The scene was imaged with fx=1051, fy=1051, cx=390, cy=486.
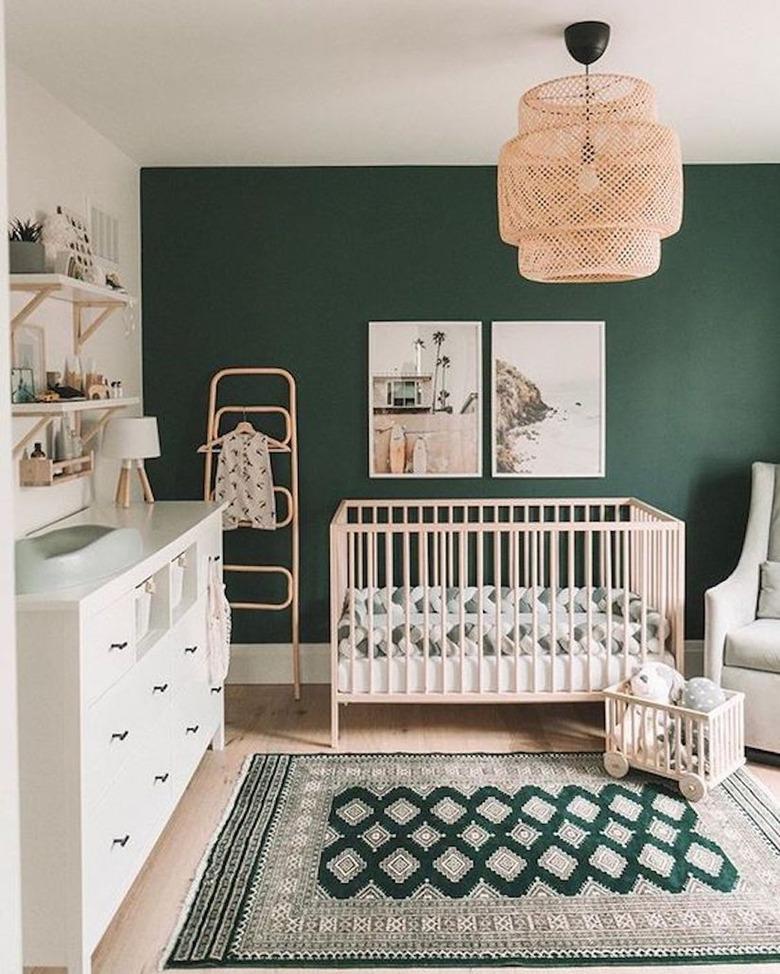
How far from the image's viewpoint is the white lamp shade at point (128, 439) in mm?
4094

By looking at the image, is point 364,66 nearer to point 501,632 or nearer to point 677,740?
point 501,632

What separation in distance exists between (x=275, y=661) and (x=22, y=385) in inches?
95.8

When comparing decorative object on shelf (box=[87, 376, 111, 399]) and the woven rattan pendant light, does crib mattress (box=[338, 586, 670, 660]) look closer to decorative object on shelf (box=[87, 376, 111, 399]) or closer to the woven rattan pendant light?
decorative object on shelf (box=[87, 376, 111, 399])

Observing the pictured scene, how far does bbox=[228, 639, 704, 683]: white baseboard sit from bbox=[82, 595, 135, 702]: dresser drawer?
7.82ft

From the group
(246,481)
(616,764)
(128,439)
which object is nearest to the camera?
(616,764)

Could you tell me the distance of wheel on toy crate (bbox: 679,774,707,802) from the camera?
368cm

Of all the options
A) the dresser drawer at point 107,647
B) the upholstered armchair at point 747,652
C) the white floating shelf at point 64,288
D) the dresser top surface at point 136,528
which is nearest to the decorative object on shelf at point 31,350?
the white floating shelf at point 64,288

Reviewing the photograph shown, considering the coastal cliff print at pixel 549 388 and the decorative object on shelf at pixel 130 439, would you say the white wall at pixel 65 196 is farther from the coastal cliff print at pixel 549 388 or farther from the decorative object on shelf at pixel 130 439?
the coastal cliff print at pixel 549 388

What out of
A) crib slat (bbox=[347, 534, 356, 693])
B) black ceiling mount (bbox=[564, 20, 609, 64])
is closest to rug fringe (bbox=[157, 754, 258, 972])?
crib slat (bbox=[347, 534, 356, 693])

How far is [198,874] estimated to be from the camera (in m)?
3.16

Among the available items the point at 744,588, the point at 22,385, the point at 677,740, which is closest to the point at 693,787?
the point at 677,740

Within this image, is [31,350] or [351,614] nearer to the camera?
[31,350]

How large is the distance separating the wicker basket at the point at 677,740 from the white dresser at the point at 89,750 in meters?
1.69

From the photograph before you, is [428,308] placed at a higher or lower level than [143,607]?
higher
